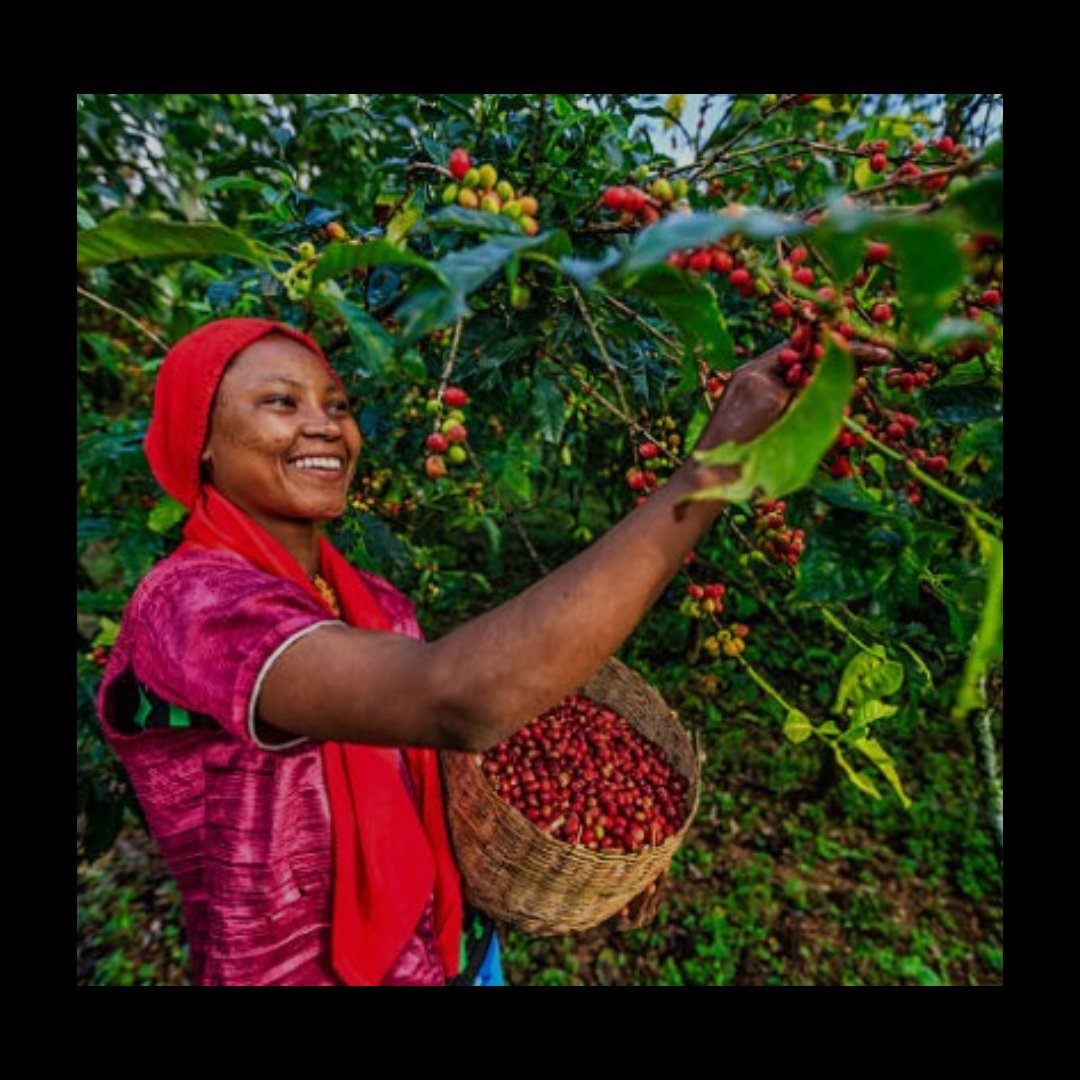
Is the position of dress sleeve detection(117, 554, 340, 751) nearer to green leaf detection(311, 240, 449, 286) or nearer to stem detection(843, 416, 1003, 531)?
green leaf detection(311, 240, 449, 286)

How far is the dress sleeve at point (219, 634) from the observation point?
944mm

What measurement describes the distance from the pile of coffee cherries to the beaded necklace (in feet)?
1.69

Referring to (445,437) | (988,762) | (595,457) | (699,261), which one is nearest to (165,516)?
(445,437)

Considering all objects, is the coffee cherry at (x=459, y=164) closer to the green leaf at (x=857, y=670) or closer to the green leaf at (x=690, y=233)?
the green leaf at (x=690, y=233)

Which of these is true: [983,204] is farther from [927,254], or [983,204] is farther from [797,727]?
[797,727]

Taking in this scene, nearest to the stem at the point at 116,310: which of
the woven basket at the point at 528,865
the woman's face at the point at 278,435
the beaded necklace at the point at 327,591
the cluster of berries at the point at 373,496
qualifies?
the woman's face at the point at 278,435

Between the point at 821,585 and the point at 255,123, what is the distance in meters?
2.24

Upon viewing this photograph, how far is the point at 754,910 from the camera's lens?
10.7 feet

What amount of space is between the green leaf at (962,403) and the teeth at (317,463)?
104 centimetres

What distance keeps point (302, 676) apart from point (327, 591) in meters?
0.73

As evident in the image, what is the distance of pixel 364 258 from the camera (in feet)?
2.64

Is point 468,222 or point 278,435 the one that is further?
point 278,435

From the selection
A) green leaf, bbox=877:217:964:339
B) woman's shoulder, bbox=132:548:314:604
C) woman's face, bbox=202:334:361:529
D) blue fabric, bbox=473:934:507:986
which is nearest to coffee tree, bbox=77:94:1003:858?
green leaf, bbox=877:217:964:339

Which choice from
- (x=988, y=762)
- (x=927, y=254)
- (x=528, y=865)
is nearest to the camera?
(x=927, y=254)
